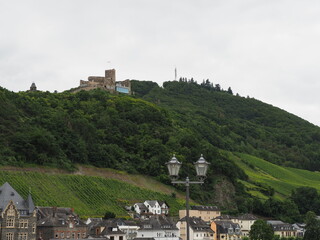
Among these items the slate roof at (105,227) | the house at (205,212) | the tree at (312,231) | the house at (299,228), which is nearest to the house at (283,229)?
the house at (299,228)

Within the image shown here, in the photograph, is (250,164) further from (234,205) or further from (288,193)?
(234,205)

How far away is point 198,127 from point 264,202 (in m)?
67.6

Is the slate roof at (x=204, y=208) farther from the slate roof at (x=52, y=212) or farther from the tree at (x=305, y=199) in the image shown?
the slate roof at (x=52, y=212)

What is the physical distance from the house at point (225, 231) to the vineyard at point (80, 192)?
27.4 feet

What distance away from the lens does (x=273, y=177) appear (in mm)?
172375

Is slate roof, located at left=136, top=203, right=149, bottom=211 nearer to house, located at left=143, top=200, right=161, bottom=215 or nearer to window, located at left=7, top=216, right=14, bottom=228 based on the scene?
house, located at left=143, top=200, right=161, bottom=215

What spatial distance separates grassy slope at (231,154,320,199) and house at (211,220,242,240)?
33722mm

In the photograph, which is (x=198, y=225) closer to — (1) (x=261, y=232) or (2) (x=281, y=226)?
(1) (x=261, y=232)

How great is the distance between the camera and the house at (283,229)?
11862cm

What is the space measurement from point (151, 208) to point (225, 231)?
49.2ft

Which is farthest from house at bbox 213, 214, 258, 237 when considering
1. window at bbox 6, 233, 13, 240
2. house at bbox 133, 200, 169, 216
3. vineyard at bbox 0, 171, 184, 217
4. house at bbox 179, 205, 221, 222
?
window at bbox 6, 233, 13, 240

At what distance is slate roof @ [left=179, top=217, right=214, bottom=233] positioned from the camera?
103 metres

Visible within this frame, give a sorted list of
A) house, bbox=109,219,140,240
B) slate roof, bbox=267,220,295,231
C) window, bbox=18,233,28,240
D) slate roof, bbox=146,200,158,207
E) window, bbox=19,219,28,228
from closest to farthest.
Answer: window, bbox=18,233,28,240
window, bbox=19,219,28,228
house, bbox=109,219,140,240
slate roof, bbox=146,200,158,207
slate roof, bbox=267,220,295,231

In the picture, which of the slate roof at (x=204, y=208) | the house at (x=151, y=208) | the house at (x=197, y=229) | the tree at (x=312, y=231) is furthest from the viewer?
the slate roof at (x=204, y=208)
